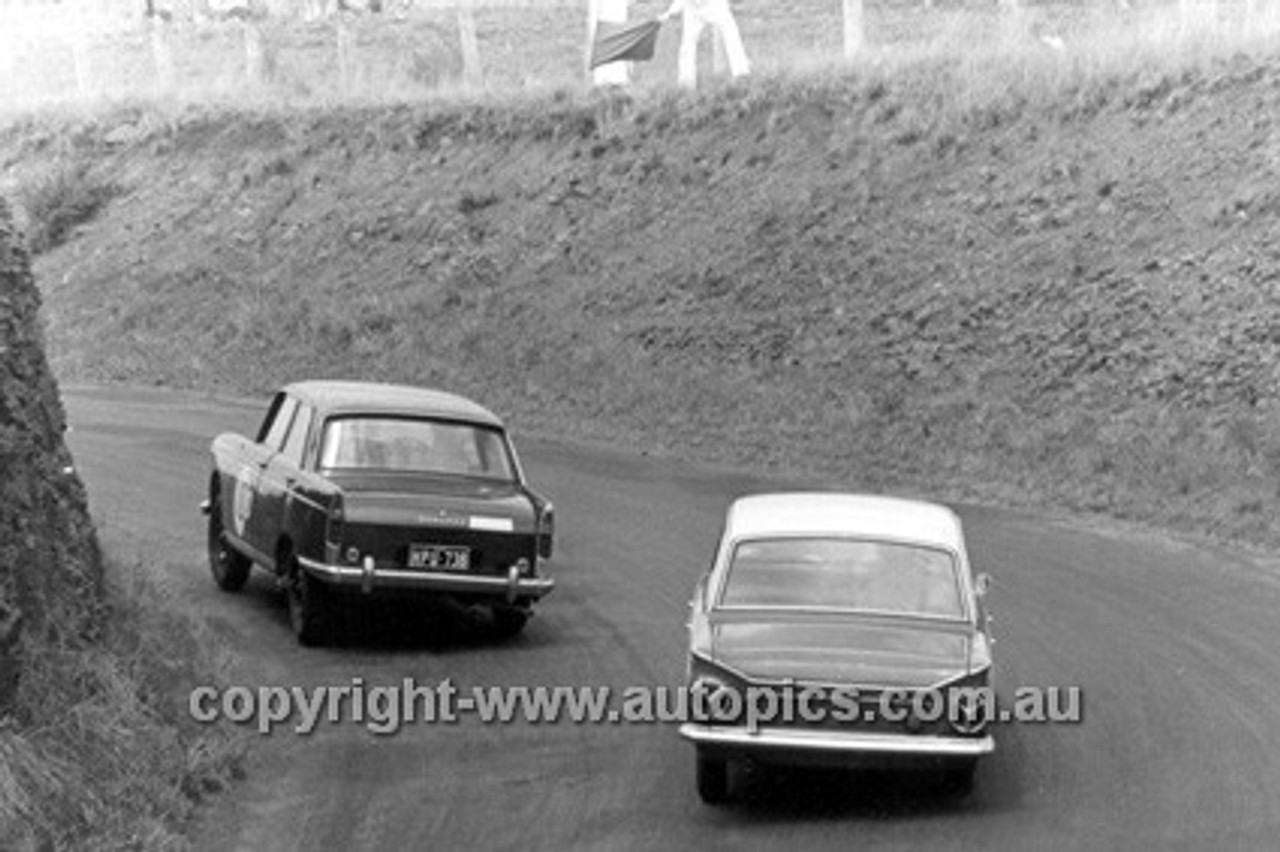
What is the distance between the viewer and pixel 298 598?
1631 centimetres

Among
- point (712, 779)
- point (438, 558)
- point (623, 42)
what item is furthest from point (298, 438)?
point (623, 42)

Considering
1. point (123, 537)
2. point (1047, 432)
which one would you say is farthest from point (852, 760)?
point (1047, 432)

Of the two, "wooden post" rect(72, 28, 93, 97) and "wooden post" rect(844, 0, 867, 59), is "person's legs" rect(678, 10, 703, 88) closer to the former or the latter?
"wooden post" rect(844, 0, 867, 59)

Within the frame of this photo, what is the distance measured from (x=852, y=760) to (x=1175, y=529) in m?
10.4

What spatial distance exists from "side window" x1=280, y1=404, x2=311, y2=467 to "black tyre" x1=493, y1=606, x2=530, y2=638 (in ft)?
5.65

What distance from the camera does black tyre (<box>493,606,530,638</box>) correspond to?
54.8 feet

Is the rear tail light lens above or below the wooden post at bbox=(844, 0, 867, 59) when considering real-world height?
below

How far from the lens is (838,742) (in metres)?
11.8

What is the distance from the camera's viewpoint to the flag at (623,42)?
39.1 metres

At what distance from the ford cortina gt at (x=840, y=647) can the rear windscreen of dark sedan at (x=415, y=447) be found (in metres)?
3.83

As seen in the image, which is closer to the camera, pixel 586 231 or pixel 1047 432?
pixel 1047 432

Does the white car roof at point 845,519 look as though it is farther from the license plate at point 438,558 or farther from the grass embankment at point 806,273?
the grass embankment at point 806,273

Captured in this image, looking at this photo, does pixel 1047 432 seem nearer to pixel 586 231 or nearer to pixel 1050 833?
pixel 586 231

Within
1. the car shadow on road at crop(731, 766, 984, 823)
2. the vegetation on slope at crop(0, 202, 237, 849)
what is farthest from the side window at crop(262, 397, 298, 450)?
the car shadow on road at crop(731, 766, 984, 823)
